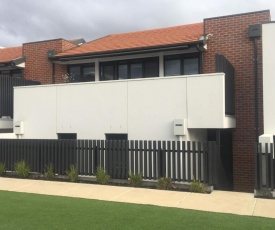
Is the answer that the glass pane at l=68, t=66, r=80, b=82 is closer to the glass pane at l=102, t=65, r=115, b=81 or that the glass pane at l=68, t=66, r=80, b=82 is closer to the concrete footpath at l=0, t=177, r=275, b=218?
the glass pane at l=102, t=65, r=115, b=81

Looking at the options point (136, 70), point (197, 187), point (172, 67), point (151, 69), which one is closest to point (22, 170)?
point (197, 187)

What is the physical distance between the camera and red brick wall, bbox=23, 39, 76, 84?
53.6 feet

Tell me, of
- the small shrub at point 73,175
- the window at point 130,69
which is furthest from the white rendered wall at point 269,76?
the small shrub at point 73,175

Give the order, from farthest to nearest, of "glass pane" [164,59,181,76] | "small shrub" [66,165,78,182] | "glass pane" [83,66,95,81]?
1. "glass pane" [83,66,95,81]
2. "glass pane" [164,59,181,76]
3. "small shrub" [66,165,78,182]

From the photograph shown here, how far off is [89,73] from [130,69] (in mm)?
2091

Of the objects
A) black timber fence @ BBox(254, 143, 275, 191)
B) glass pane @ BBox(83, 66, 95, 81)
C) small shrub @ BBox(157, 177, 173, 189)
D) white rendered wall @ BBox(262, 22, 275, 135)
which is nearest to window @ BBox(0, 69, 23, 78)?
glass pane @ BBox(83, 66, 95, 81)

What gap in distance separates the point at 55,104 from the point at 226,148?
6516 millimetres

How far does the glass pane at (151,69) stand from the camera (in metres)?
14.3

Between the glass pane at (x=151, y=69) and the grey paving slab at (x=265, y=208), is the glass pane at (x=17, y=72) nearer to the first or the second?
the glass pane at (x=151, y=69)

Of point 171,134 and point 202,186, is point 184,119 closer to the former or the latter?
point 171,134

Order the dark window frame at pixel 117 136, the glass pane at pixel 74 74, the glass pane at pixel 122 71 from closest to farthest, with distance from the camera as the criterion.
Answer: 1. the dark window frame at pixel 117 136
2. the glass pane at pixel 122 71
3. the glass pane at pixel 74 74

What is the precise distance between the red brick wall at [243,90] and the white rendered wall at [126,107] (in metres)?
1.48

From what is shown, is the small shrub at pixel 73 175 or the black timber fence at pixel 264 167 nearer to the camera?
the black timber fence at pixel 264 167

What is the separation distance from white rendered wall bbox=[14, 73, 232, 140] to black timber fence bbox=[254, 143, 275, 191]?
195 cm
